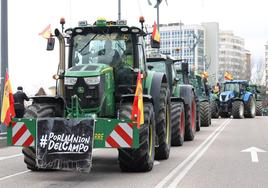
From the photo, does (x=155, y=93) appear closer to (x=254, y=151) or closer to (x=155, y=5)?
(x=254, y=151)

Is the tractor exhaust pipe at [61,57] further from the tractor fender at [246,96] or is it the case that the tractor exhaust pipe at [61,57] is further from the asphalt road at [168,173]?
the tractor fender at [246,96]

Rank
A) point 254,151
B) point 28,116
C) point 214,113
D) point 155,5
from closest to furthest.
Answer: point 28,116 → point 254,151 → point 155,5 → point 214,113

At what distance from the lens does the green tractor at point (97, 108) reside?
10039 mm

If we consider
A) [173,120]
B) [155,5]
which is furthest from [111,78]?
[155,5]

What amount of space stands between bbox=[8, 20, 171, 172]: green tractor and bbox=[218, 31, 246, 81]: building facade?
84.9m

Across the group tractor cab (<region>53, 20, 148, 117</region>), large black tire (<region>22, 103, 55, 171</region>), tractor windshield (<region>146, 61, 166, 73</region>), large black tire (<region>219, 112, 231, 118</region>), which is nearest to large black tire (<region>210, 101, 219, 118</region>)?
large black tire (<region>219, 112, 231, 118</region>)

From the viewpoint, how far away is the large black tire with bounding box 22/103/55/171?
35.6 ft

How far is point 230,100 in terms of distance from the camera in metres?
38.3

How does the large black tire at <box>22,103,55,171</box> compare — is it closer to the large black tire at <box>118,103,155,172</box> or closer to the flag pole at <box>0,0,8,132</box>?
the large black tire at <box>118,103,155,172</box>

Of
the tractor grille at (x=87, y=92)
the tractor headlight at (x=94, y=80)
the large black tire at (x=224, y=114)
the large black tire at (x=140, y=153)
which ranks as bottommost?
the large black tire at (x=224, y=114)

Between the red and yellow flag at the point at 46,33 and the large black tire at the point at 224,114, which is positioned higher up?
the red and yellow flag at the point at 46,33

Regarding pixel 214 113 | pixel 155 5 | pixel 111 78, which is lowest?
pixel 214 113

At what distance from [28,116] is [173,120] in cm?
646

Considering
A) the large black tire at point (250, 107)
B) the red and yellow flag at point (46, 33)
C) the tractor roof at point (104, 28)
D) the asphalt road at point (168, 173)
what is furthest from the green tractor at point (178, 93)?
the large black tire at point (250, 107)
